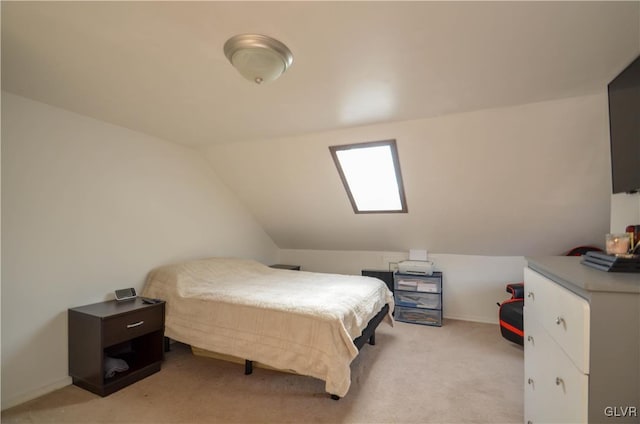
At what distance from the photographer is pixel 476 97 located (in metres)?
2.24

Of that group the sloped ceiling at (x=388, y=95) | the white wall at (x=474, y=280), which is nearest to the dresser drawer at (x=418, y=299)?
the white wall at (x=474, y=280)

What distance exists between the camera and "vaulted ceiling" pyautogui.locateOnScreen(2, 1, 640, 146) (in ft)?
4.43

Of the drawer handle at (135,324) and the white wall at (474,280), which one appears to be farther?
the white wall at (474,280)

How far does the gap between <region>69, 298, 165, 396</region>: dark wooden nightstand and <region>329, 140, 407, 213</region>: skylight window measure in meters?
2.35

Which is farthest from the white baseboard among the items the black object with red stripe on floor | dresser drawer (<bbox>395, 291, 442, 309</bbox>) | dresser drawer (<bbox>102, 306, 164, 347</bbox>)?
the black object with red stripe on floor

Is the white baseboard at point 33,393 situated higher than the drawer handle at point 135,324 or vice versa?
the drawer handle at point 135,324

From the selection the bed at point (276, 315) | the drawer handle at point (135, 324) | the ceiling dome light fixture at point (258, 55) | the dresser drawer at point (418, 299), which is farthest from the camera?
the dresser drawer at point (418, 299)

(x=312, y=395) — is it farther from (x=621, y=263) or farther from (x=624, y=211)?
(x=624, y=211)

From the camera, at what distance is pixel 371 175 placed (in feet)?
12.4

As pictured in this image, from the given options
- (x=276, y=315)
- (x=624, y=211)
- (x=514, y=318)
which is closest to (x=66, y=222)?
(x=276, y=315)

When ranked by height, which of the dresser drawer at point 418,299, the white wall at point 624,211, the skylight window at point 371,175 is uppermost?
the skylight window at point 371,175

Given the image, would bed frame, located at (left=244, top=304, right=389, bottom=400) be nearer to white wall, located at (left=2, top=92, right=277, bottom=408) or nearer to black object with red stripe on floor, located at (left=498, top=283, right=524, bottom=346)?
black object with red stripe on floor, located at (left=498, top=283, right=524, bottom=346)

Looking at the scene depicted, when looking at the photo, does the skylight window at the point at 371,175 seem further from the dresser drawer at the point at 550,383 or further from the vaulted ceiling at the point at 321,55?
the dresser drawer at the point at 550,383

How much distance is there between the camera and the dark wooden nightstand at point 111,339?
2299 millimetres
